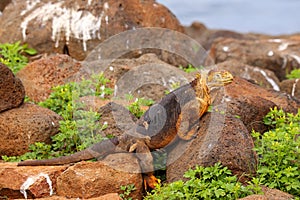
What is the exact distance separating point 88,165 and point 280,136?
1963 mm

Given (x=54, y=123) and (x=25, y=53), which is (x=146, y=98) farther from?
(x=25, y=53)

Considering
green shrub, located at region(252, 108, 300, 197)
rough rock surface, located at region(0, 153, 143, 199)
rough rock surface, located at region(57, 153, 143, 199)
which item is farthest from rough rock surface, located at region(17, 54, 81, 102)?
green shrub, located at region(252, 108, 300, 197)

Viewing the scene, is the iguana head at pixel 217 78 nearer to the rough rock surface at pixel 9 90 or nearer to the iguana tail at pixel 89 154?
the iguana tail at pixel 89 154

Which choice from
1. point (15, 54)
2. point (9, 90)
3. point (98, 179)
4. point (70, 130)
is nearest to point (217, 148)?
point (98, 179)

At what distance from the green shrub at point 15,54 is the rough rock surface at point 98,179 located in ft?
12.0

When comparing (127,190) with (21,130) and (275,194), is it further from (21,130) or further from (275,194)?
(21,130)

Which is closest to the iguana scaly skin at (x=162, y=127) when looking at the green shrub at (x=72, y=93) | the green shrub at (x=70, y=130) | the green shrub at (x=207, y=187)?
the green shrub at (x=70, y=130)

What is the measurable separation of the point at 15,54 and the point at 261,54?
5.15m

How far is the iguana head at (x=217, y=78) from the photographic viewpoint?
20.8 feet

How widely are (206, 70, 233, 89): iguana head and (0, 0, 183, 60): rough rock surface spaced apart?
4502 mm

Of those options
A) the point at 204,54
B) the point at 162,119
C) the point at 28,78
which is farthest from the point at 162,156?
the point at 204,54

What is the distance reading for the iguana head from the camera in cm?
634

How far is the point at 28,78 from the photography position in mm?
8898

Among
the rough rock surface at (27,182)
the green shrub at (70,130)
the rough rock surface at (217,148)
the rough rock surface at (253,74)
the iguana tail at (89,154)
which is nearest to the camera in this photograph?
the rough rock surface at (217,148)
